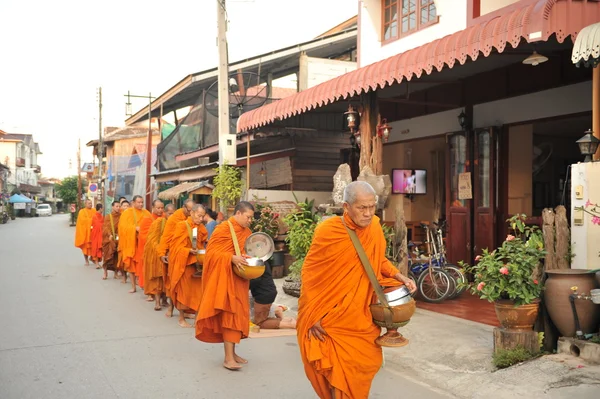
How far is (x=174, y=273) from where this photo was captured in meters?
8.19

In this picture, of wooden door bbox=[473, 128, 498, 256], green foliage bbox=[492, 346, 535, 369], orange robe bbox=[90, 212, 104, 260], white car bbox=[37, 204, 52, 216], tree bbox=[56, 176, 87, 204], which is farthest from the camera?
white car bbox=[37, 204, 52, 216]

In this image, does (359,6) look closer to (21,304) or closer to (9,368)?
(21,304)

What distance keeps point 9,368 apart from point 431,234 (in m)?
6.75

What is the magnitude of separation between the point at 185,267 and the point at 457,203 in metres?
5.63

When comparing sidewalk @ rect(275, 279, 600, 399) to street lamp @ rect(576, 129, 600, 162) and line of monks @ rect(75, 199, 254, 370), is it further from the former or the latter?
street lamp @ rect(576, 129, 600, 162)

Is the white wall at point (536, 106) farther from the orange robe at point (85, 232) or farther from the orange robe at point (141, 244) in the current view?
the orange robe at point (85, 232)

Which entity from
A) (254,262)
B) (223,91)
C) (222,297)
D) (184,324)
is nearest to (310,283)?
(254,262)

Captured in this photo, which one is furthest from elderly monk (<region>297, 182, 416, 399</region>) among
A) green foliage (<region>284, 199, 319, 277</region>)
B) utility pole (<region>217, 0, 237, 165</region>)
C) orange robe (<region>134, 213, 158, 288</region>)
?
utility pole (<region>217, 0, 237, 165</region>)

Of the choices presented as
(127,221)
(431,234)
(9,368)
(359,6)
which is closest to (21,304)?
(127,221)

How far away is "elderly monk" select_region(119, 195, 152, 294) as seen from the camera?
38.7 feet

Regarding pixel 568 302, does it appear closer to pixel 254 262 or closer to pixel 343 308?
pixel 343 308

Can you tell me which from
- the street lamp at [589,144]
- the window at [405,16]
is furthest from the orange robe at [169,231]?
the window at [405,16]

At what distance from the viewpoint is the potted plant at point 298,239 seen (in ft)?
32.6

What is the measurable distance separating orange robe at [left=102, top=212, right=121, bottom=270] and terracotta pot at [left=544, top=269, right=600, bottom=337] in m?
10.2
